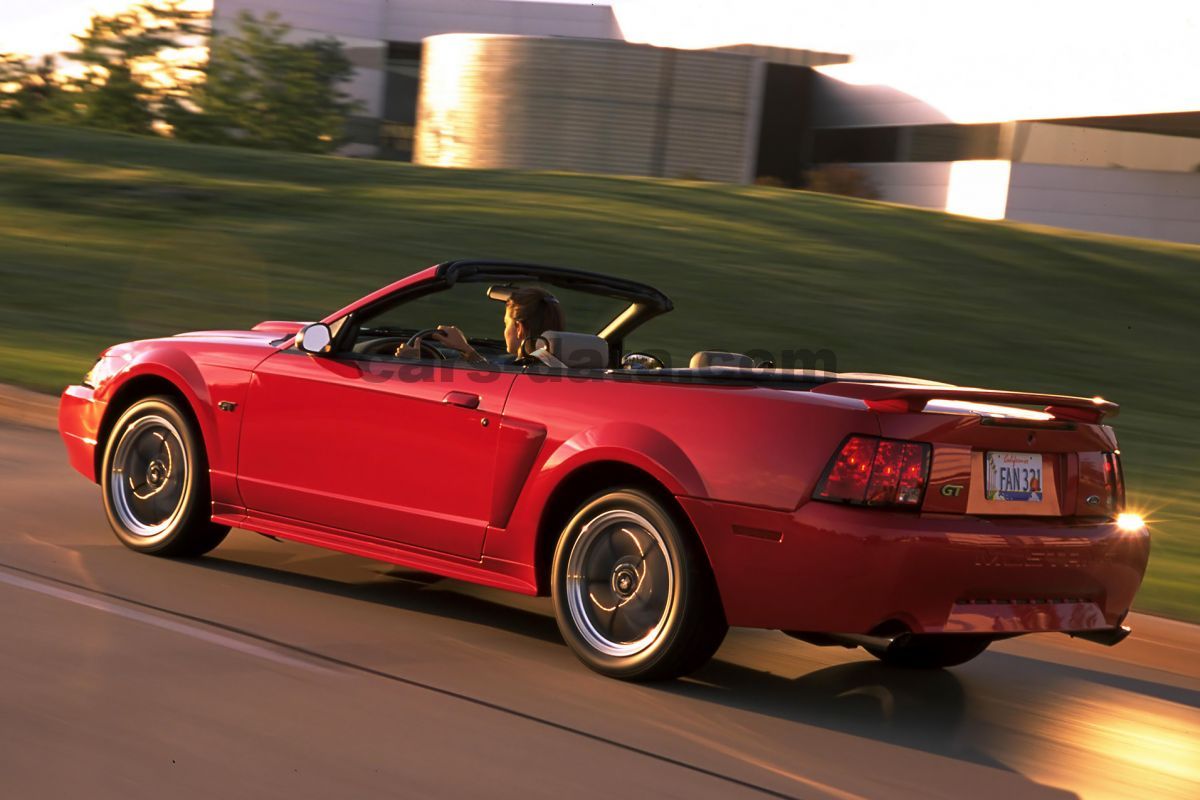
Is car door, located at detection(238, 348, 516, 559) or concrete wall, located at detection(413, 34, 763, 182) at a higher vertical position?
concrete wall, located at detection(413, 34, 763, 182)

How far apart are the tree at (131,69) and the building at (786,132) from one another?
8691 millimetres

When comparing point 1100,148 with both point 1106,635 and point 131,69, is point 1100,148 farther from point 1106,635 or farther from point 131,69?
point 1106,635

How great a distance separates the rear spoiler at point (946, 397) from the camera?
504 cm

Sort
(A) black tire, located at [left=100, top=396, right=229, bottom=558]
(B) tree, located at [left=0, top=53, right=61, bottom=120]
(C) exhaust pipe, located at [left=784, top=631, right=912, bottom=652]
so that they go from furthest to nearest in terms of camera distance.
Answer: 1. (B) tree, located at [left=0, top=53, right=61, bottom=120]
2. (A) black tire, located at [left=100, top=396, right=229, bottom=558]
3. (C) exhaust pipe, located at [left=784, top=631, right=912, bottom=652]

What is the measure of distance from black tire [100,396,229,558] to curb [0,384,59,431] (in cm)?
428

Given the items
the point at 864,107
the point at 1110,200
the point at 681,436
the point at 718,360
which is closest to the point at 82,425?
the point at 718,360

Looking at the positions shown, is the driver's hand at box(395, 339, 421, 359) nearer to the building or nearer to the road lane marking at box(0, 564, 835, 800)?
the road lane marking at box(0, 564, 835, 800)

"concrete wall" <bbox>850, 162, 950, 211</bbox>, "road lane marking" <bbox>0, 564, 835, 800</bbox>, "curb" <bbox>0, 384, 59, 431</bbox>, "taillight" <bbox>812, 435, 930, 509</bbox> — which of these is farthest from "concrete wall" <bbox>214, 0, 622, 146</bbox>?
"taillight" <bbox>812, 435, 930, 509</bbox>

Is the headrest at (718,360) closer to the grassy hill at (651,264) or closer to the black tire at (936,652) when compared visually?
the black tire at (936,652)

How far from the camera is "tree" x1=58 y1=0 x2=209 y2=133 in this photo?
156 feet

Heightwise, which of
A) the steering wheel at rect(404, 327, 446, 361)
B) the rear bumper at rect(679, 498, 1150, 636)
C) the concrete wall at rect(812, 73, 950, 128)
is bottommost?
the rear bumper at rect(679, 498, 1150, 636)

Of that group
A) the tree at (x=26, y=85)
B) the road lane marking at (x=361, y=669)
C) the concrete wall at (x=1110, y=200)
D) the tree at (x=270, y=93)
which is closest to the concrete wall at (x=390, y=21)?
the tree at (x=270, y=93)

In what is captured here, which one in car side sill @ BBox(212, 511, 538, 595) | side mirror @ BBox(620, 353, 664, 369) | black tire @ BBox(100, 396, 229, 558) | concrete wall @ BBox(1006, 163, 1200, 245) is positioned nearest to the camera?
car side sill @ BBox(212, 511, 538, 595)

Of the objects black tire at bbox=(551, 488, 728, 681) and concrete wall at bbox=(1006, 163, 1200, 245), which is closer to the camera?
black tire at bbox=(551, 488, 728, 681)
